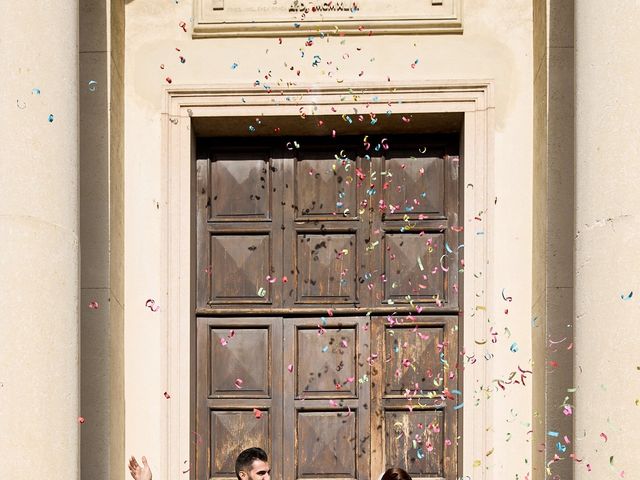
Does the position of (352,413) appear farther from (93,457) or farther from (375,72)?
(375,72)

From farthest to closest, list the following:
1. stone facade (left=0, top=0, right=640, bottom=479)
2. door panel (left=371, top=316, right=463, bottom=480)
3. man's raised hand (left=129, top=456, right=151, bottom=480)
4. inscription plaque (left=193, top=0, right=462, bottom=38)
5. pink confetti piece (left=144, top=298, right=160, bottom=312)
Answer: door panel (left=371, top=316, right=463, bottom=480)
inscription plaque (left=193, top=0, right=462, bottom=38)
pink confetti piece (left=144, top=298, right=160, bottom=312)
stone facade (left=0, top=0, right=640, bottom=479)
man's raised hand (left=129, top=456, right=151, bottom=480)

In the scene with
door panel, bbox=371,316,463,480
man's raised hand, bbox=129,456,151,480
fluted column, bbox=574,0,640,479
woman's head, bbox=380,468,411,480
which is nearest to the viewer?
fluted column, bbox=574,0,640,479

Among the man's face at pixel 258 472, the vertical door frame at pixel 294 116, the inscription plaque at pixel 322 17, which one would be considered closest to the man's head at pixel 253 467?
the man's face at pixel 258 472

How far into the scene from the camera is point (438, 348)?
30.5 ft

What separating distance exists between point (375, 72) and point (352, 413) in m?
2.62

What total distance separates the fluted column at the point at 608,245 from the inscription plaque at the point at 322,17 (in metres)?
1.86

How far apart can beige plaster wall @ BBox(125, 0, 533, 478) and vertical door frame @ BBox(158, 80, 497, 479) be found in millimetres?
45

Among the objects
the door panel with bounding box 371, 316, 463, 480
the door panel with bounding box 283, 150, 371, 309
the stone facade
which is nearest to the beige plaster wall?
the stone facade

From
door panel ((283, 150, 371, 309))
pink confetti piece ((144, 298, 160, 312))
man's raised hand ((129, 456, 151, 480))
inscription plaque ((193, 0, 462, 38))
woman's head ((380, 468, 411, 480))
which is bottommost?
man's raised hand ((129, 456, 151, 480))

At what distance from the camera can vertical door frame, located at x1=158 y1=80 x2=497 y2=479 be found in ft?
29.1

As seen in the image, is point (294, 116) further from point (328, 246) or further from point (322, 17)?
point (328, 246)

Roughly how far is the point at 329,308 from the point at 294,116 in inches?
59.6

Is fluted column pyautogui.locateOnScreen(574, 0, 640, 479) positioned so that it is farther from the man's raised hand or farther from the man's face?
the man's raised hand

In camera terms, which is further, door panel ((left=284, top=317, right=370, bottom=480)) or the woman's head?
door panel ((left=284, top=317, right=370, bottom=480))
